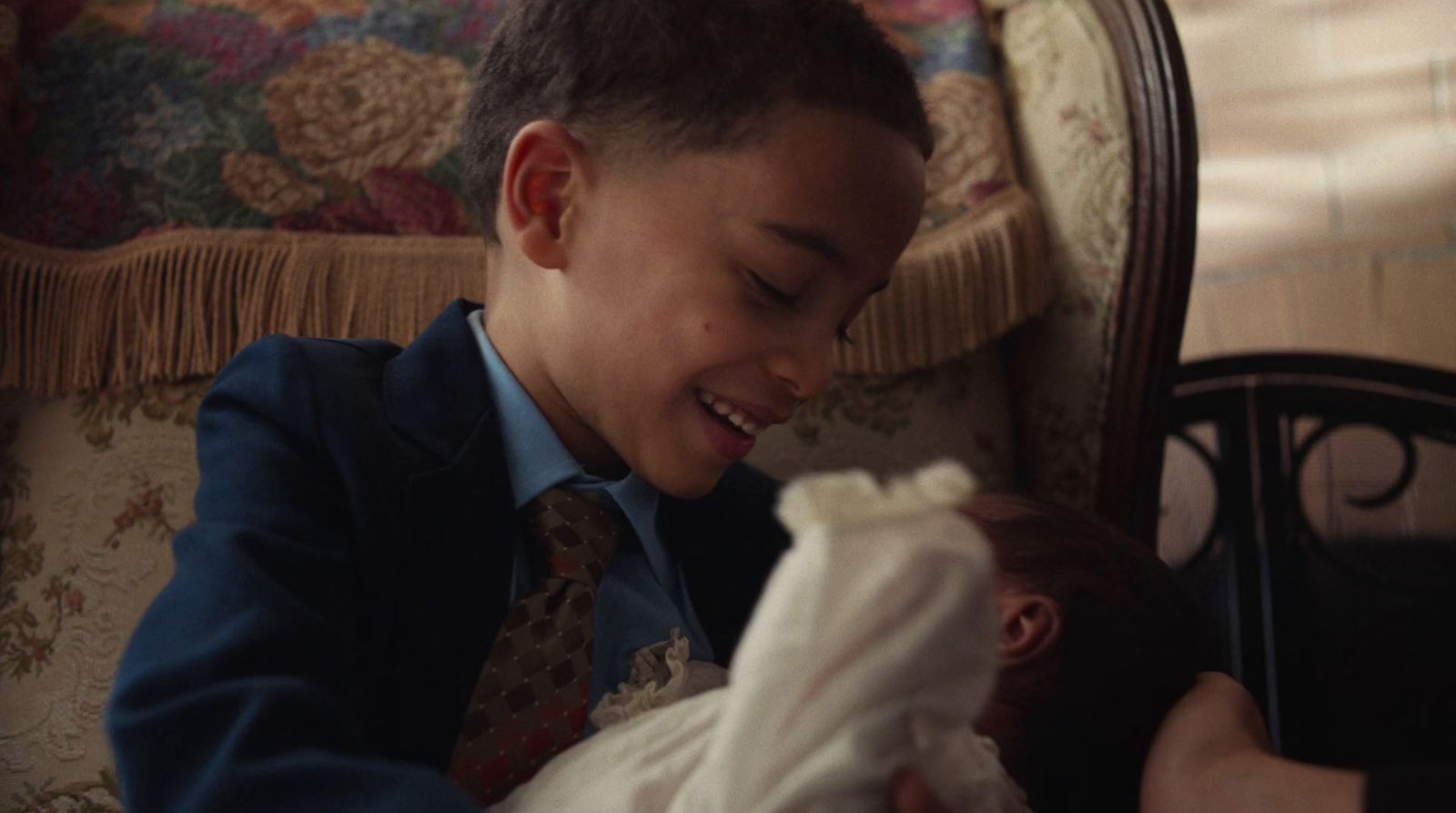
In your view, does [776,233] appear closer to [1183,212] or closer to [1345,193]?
[1183,212]

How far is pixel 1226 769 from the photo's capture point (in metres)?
0.57

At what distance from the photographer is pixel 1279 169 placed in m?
1.70

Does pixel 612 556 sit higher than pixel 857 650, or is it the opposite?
pixel 857 650

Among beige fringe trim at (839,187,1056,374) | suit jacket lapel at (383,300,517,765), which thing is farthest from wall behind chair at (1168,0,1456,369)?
suit jacket lapel at (383,300,517,765)

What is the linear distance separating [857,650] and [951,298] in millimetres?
708

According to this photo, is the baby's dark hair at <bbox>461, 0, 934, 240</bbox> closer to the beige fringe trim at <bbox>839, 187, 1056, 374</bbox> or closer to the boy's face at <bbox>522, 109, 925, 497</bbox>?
the boy's face at <bbox>522, 109, 925, 497</bbox>

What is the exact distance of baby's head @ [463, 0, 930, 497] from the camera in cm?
66

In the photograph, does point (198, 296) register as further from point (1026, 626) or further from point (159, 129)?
point (1026, 626)

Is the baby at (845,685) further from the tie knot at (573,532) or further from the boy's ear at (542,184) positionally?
the boy's ear at (542,184)

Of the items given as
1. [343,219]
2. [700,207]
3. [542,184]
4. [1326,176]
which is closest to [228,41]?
[343,219]

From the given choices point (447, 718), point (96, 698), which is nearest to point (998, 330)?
point (447, 718)

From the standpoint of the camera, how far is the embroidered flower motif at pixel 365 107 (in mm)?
960

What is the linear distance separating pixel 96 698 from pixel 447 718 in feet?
1.16

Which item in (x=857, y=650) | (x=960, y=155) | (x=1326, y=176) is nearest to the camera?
(x=857, y=650)
